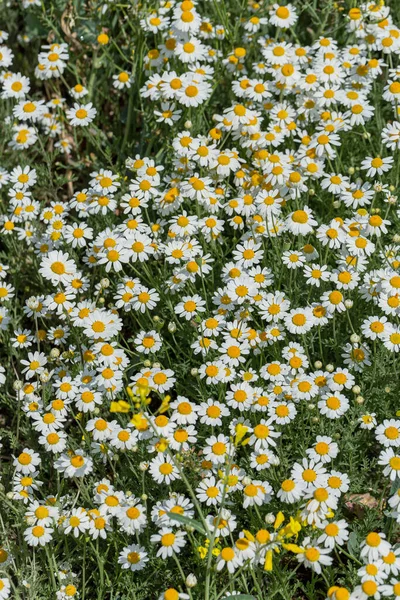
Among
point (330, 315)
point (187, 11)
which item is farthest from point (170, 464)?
point (187, 11)

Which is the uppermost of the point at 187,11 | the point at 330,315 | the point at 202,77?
the point at 187,11

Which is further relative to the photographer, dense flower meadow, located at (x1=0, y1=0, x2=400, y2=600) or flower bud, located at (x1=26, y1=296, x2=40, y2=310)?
flower bud, located at (x1=26, y1=296, x2=40, y2=310)

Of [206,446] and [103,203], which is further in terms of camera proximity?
[103,203]

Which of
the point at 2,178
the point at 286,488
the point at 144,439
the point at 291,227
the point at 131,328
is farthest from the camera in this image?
the point at 2,178

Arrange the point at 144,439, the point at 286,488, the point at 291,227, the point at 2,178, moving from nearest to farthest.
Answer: the point at 286,488 < the point at 144,439 < the point at 291,227 < the point at 2,178

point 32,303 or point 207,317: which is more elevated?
point 32,303

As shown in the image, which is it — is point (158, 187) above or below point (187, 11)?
below

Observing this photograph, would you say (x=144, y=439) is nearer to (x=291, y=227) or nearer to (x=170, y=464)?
(x=170, y=464)

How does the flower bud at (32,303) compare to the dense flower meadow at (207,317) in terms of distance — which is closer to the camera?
the dense flower meadow at (207,317)
